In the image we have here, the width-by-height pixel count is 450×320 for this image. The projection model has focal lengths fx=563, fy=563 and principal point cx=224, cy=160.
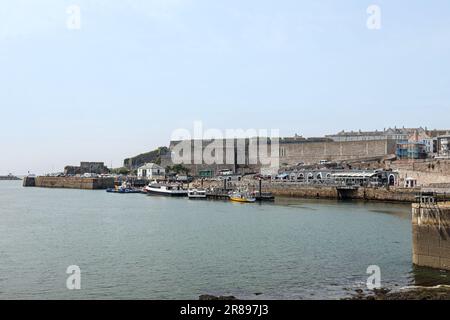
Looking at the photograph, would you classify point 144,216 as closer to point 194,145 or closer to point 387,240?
point 387,240

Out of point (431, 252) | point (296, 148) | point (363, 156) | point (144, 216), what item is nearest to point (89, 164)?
point (296, 148)

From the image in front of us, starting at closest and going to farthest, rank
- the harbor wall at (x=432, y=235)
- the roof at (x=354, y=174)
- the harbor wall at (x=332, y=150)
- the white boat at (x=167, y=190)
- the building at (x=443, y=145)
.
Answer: the harbor wall at (x=432, y=235) → the roof at (x=354, y=174) → the white boat at (x=167, y=190) → the building at (x=443, y=145) → the harbor wall at (x=332, y=150)

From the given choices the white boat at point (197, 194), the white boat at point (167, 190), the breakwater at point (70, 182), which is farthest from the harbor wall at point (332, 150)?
the breakwater at point (70, 182)

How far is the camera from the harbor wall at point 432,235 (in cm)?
1691

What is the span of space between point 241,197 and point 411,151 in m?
29.4

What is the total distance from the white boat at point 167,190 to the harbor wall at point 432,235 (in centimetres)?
4936

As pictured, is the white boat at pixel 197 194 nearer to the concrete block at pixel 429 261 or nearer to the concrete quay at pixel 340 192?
the concrete quay at pixel 340 192

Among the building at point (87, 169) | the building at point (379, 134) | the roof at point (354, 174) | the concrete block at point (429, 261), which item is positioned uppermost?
the building at point (379, 134)

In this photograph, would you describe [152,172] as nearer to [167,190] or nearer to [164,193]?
[164,193]

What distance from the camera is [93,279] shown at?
56.7 feet

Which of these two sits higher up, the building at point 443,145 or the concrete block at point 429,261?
the building at point 443,145

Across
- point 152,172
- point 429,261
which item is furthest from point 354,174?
point 429,261

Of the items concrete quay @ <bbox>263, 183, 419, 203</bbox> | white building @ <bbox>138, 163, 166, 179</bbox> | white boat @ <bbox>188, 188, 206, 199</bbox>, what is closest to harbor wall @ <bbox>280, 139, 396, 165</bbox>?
concrete quay @ <bbox>263, 183, 419, 203</bbox>

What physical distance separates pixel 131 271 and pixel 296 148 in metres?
72.2
